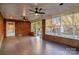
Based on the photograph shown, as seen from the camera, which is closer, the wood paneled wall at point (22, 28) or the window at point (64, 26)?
the window at point (64, 26)

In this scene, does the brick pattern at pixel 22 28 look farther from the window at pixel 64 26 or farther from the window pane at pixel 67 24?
the window pane at pixel 67 24

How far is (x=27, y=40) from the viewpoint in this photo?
247cm

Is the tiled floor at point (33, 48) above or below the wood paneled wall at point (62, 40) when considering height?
below

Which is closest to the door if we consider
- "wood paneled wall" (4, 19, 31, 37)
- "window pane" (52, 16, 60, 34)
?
"wood paneled wall" (4, 19, 31, 37)

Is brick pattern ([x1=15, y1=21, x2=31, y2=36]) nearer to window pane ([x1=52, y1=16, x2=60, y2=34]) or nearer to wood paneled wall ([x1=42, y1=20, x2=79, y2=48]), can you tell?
wood paneled wall ([x1=42, y1=20, x2=79, y2=48])

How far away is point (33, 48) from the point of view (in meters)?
2.40

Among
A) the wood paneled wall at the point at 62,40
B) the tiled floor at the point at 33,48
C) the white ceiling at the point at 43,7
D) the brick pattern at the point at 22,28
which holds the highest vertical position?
the white ceiling at the point at 43,7

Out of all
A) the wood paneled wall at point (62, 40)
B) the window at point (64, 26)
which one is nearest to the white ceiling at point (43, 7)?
the window at point (64, 26)

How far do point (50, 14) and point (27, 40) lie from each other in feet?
2.03

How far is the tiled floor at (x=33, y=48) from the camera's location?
2.36 m

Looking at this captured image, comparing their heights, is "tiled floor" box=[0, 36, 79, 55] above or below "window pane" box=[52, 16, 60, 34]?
below

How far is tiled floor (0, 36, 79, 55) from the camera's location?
2355 millimetres
